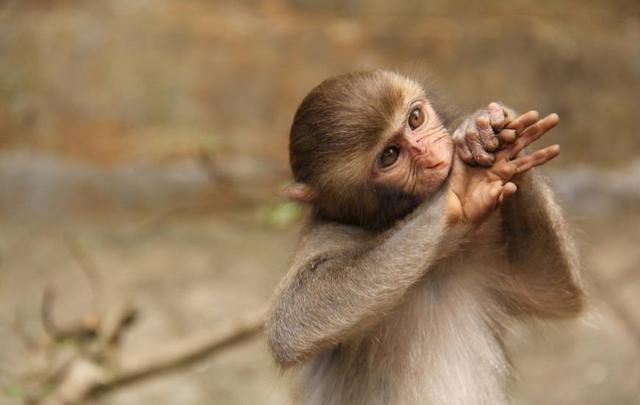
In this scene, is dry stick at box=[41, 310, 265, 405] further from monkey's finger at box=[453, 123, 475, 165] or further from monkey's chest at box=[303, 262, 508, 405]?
monkey's finger at box=[453, 123, 475, 165]

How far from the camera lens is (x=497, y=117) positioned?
13.0 feet

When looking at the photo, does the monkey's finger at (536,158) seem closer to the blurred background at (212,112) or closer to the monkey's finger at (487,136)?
the monkey's finger at (487,136)

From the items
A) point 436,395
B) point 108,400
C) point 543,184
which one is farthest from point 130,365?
point 543,184

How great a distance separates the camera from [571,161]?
34.6ft

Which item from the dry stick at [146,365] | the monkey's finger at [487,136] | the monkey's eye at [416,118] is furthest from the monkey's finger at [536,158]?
the dry stick at [146,365]

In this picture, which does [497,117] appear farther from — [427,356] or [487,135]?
[427,356]

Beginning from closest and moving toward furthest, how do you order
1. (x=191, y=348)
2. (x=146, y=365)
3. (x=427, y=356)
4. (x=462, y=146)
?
(x=462, y=146) < (x=427, y=356) < (x=146, y=365) < (x=191, y=348)

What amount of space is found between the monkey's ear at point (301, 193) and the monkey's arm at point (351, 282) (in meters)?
0.24

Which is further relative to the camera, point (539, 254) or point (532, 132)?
point (539, 254)

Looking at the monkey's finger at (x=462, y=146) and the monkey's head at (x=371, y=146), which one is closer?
the monkey's finger at (x=462, y=146)

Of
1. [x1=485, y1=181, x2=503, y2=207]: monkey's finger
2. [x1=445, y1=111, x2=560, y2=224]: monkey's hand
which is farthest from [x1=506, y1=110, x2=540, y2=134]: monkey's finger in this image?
[x1=485, y1=181, x2=503, y2=207]: monkey's finger

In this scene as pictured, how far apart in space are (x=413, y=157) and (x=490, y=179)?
354 millimetres

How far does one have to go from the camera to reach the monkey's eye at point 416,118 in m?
4.28

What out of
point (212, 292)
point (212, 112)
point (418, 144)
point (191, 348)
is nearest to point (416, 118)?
point (418, 144)
